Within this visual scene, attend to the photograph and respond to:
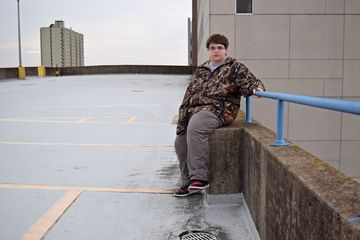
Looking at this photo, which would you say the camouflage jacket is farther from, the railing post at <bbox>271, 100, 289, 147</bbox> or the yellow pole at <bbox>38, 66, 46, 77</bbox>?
the yellow pole at <bbox>38, 66, 46, 77</bbox>

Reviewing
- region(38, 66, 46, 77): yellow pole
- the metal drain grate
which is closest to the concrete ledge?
region(38, 66, 46, 77): yellow pole

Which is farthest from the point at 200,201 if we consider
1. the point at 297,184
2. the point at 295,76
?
the point at 295,76

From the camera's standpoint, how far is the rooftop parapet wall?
1.88m

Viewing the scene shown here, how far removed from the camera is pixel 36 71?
4509 centimetres

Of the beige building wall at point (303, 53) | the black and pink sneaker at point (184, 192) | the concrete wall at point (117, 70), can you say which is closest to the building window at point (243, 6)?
the beige building wall at point (303, 53)

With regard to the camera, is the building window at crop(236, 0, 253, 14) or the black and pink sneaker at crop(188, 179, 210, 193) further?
the building window at crop(236, 0, 253, 14)

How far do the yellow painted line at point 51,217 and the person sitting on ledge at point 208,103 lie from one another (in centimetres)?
123

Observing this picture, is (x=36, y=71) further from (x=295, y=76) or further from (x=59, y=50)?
(x=59, y=50)

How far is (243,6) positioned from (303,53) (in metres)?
2.40

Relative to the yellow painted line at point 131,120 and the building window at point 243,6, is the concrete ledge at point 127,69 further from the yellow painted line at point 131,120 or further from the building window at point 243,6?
Result: the yellow painted line at point 131,120

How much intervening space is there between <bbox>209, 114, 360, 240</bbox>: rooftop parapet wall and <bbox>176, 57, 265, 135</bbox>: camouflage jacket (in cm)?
23

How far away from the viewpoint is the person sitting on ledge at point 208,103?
4.33m

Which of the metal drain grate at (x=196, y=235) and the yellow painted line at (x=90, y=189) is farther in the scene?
the yellow painted line at (x=90, y=189)

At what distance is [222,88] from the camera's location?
4.40 metres
